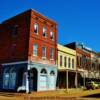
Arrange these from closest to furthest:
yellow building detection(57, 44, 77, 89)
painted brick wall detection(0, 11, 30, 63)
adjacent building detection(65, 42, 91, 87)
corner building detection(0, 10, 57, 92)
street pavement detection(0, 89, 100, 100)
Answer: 1. street pavement detection(0, 89, 100, 100)
2. corner building detection(0, 10, 57, 92)
3. painted brick wall detection(0, 11, 30, 63)
4. yellow building detection(57, 44, 77, 89)
5. adjacent building detection(65, 42, 91, 87)

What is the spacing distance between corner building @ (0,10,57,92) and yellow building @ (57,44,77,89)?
7.44 feet

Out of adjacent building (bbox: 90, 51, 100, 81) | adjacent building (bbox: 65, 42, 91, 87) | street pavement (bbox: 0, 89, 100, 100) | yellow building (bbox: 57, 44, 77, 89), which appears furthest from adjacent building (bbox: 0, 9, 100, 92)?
adjacent building (bbox: 90, 51, 100, 81)

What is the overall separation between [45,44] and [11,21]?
7.45 m

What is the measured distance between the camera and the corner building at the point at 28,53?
132ft

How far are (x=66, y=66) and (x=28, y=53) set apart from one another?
13368 millimetres

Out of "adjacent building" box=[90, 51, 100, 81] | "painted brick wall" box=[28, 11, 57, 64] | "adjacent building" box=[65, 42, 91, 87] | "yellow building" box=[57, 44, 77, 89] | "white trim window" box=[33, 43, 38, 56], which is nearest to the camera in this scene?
"painted brick wall" box=[28, 11, 57, 64]

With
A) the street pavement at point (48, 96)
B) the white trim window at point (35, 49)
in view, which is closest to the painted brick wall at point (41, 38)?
the white trim window at point (35, 49)

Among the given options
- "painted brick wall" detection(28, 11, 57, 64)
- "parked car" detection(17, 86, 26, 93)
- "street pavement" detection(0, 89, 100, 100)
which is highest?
"painted brick wall" detection(28, 11, 57, 64)

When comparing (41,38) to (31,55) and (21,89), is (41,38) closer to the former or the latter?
(31,55)

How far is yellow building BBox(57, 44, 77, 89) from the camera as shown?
158 ft

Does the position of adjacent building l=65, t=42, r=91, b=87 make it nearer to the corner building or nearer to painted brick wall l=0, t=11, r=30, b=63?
the corner building

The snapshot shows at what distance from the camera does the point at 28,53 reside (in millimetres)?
39562

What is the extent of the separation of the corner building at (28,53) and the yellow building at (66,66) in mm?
2268

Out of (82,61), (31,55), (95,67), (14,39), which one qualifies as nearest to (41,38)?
(31,55)
